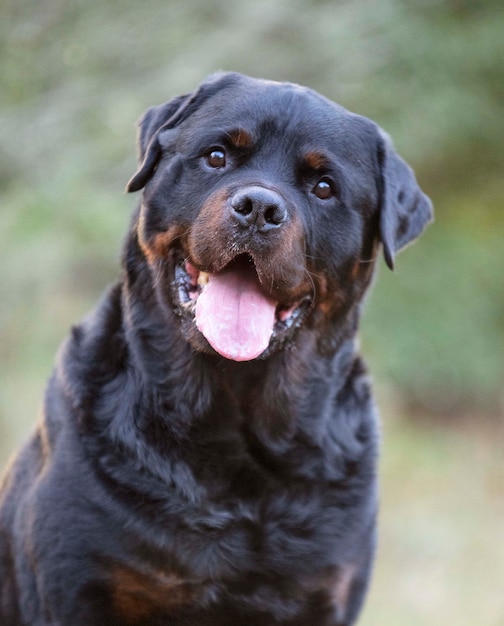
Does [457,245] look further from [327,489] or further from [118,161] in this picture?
[327,489]

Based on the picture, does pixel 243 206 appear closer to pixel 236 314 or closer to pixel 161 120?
pixel 236 314

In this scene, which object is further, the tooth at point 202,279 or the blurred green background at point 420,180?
the blurred green background at point 420,180

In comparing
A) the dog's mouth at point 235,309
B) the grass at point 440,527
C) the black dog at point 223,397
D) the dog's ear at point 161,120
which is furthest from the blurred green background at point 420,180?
the dog's mouth at point 235,309

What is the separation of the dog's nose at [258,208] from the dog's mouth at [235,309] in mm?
171

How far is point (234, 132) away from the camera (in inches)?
131

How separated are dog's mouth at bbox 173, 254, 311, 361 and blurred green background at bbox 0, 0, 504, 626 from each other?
86.1 inches

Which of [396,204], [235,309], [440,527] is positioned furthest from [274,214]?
[440,527]

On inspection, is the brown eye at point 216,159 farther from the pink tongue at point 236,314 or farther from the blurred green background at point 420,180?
the blurred green background at point 420,180

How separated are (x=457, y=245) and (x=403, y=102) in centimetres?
194

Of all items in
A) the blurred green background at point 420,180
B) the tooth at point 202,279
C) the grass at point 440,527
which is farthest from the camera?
the grass at point 440,527

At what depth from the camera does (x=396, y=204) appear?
355 centimetres

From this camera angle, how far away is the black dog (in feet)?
10.3

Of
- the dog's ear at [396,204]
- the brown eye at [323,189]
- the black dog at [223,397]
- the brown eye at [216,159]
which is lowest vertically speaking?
the black dog at [223,397]

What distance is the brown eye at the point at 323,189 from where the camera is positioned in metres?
3.40
